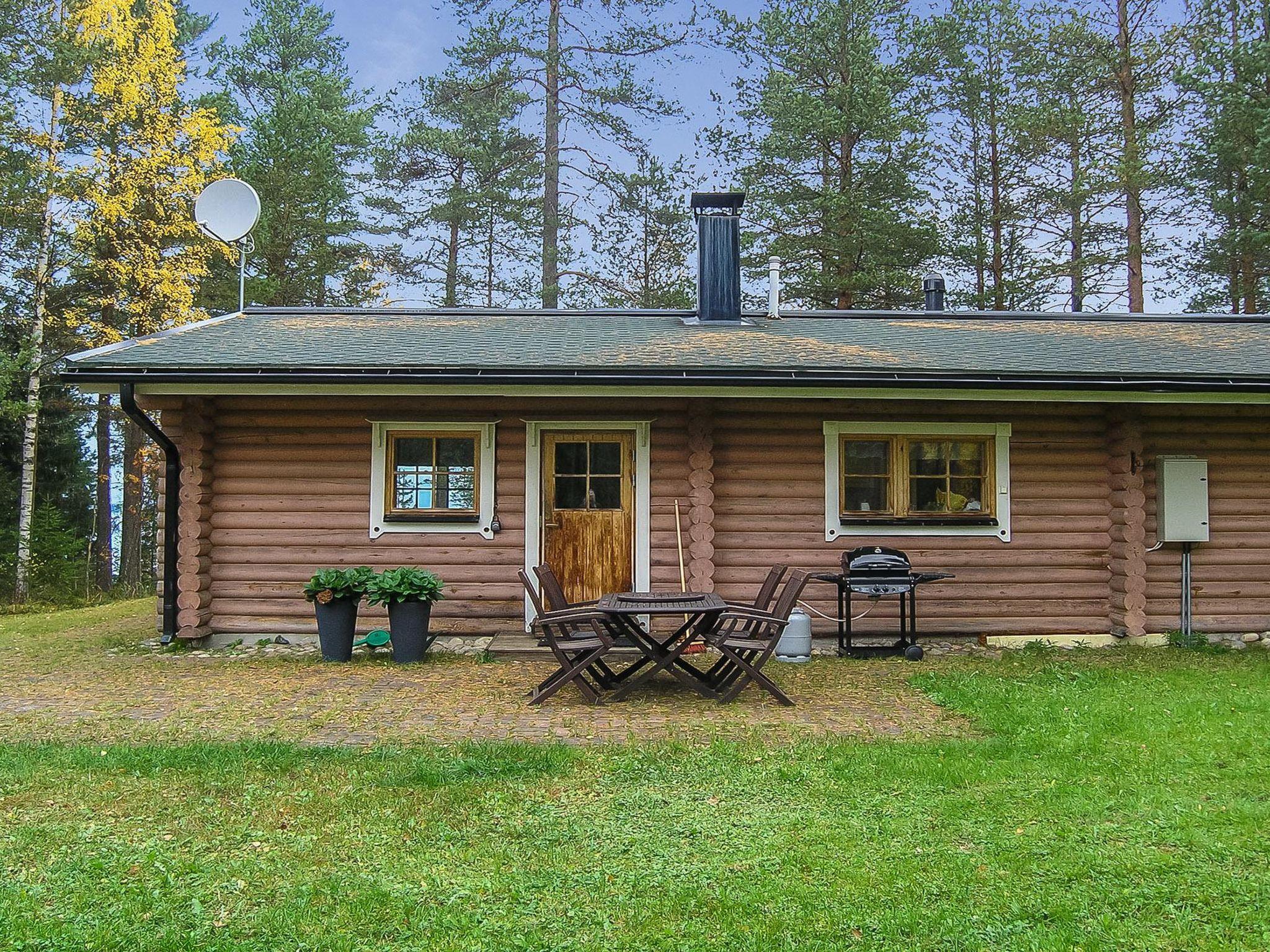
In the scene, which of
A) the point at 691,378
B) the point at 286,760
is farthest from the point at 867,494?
the point at 286,760

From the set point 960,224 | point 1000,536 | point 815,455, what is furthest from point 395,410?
point 960,224

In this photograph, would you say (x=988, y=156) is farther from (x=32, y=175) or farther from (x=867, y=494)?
(x=32, y=175)

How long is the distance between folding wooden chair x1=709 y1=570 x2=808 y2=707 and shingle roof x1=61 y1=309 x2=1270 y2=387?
238 cm

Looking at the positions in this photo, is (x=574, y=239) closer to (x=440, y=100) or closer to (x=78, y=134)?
(x=440, y=100)

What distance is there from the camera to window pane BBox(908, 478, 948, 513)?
872cm

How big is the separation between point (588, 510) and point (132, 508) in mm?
13479

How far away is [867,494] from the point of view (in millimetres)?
8703

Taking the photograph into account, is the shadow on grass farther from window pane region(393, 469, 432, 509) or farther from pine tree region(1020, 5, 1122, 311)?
pine tree region(1020, 5, 1122, 311)

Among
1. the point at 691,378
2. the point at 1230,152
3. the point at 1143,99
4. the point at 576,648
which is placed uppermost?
the point at 1143,99

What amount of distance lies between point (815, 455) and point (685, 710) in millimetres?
3559

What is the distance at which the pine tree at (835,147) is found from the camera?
54.6ft

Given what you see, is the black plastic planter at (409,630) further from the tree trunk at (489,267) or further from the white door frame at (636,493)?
the tree trunk at (489,267)

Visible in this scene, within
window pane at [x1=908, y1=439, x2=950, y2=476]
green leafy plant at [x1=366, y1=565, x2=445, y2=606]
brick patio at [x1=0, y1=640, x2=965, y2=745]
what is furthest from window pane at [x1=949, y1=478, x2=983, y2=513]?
green leafy plant at [x1=366, y1=565, x2=445, y2=606]

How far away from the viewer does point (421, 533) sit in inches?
339
